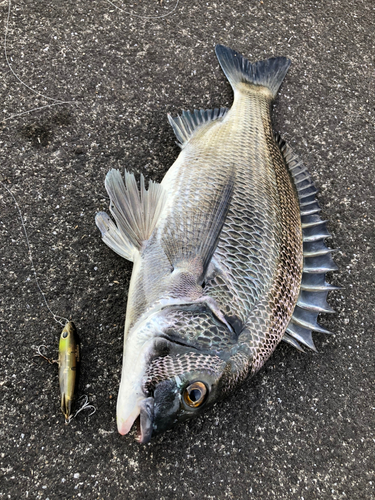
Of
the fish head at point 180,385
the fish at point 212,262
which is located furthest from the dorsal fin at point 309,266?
the fish head at point 180,385

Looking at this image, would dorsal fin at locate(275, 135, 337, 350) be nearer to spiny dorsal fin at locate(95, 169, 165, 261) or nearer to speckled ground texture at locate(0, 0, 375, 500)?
speckled ground texture at locate(0, 0, 375, 500)

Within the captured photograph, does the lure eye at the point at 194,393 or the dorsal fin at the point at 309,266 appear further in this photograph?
the dorsal fin at the point at 309,266

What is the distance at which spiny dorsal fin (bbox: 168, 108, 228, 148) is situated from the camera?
276 cm

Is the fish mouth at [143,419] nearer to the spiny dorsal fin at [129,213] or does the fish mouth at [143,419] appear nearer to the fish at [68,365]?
the fish at [68,365]

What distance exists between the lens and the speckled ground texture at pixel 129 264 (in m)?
2.02

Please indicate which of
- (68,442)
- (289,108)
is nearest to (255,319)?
(68,442)

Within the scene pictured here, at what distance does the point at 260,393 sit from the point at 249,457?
37 centimetres

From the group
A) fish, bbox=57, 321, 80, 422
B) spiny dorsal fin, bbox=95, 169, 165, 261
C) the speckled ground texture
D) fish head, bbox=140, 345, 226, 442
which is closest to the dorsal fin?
the speckled ground texture

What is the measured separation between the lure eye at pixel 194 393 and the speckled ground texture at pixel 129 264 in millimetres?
592

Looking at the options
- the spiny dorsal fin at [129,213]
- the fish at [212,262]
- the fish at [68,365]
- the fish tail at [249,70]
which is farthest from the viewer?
the fish tail at [249,70]

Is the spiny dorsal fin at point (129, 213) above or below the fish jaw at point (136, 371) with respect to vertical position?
above

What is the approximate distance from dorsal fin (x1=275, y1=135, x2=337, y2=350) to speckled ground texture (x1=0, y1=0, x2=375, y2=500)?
0.90 feet

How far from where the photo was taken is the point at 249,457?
2170 mm

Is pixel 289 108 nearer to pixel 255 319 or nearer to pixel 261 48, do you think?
pixel 261 48
